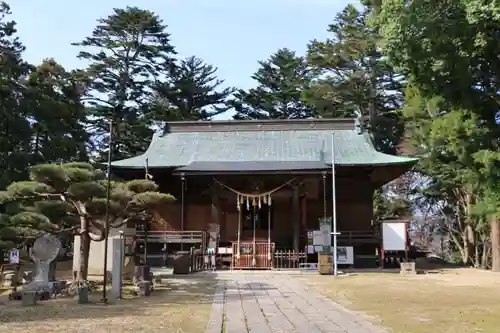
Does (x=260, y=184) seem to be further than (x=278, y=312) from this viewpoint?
Yes

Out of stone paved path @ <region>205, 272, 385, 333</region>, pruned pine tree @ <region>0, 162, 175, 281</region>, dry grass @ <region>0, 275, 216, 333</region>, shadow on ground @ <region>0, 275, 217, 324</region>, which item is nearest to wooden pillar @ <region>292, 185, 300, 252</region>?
stone paved path @ <region>205, 272, 385, 333</region>

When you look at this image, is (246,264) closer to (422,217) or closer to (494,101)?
(494,101)

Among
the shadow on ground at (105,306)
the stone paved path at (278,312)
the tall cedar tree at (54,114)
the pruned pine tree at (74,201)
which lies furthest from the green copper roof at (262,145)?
the shadow on ground at (105,306)

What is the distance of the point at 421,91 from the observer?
15.6 metres

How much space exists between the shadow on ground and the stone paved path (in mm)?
573

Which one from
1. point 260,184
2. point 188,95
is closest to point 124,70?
point 188,95

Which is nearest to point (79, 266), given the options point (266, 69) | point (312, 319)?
point (312, 319)

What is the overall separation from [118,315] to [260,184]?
40.4 feet

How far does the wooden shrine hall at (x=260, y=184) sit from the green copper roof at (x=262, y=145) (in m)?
0.05

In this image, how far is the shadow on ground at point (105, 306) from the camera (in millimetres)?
7803

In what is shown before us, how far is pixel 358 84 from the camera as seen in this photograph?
108 ft

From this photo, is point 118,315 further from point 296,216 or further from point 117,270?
point 296,216

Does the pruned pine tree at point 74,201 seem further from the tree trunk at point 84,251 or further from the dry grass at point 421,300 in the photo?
the dry grass at point 421,300

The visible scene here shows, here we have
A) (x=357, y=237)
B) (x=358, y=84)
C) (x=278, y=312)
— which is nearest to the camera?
(x=278, y=312)
